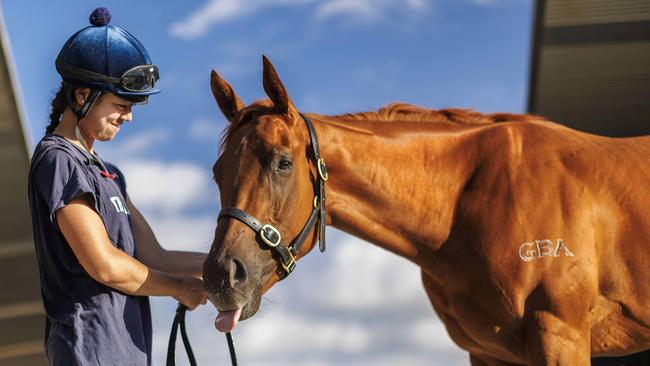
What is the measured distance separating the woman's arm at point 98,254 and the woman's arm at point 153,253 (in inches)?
13.7

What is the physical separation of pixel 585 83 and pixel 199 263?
743 centimetres

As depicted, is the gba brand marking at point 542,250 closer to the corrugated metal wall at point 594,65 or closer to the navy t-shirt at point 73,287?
the navy t-shirt at point 73,287

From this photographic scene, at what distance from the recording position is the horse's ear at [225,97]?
4.23 metres

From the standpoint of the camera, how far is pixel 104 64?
3.29 meters

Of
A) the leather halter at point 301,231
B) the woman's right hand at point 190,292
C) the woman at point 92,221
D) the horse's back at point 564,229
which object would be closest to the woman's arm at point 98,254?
the woman at point 92,221

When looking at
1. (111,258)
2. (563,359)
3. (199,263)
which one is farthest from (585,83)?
(111,258)

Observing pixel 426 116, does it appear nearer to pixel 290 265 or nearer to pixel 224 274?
pixel 290 265

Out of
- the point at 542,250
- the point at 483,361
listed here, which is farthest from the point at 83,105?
the point at 483,361

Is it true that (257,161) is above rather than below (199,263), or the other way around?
above

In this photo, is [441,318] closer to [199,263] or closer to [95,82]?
[199,263]

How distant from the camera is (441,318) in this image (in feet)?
15.1

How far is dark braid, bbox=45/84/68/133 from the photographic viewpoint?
3351mm

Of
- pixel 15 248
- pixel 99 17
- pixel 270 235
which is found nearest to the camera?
pixel 99 17

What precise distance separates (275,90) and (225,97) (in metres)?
0.38
